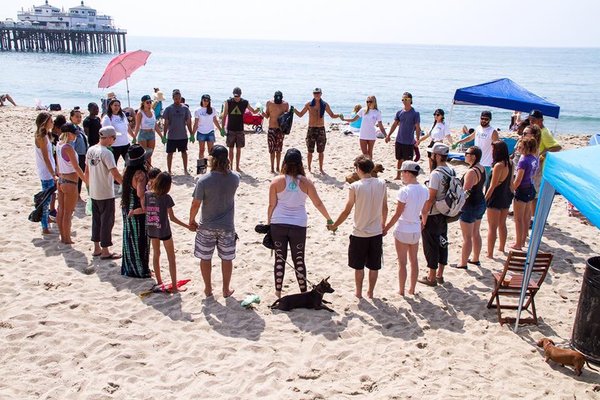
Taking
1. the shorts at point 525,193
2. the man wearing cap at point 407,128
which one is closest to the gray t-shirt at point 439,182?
the shorts at point 525,193

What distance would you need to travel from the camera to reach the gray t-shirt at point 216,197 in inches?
206

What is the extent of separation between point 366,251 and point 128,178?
102 inches

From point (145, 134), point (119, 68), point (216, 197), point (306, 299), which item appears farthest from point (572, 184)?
point (119, 68)

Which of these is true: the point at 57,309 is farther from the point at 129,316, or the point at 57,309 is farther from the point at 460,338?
the point at 460,338

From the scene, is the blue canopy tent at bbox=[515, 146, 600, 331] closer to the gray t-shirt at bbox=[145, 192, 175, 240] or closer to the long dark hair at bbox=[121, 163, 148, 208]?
the gray t-shirt at bbox=[145, 192, 175, 240]

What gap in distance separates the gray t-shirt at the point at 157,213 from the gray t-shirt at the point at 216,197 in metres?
0.41

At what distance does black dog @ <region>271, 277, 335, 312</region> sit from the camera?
5.57 m

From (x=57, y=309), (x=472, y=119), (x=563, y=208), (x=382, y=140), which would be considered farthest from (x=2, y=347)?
(x=472, y=119)

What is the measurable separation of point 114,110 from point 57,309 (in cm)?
445

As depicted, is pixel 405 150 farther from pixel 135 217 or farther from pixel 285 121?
pixel 135 217

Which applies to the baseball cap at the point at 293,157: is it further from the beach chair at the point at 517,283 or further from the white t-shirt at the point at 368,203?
the beach chair at the point at 517,283

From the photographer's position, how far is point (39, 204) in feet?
23.7

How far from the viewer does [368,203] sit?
17.6ft

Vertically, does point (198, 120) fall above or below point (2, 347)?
above
